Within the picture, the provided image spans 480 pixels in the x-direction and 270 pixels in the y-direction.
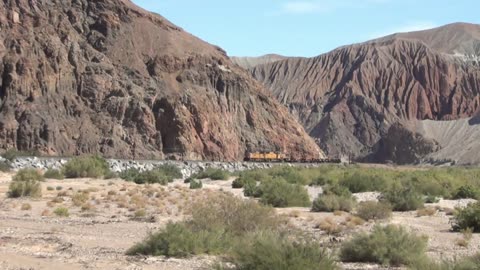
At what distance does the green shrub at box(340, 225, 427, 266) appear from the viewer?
50.4 feet

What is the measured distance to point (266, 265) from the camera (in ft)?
36.6

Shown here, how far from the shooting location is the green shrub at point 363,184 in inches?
1822

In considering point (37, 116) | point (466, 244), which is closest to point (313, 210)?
point (466, 244)

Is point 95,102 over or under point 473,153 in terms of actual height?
over

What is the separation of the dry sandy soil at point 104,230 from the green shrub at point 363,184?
10211 millimetres

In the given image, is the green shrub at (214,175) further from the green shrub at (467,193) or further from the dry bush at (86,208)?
the dry bush at (86,208)

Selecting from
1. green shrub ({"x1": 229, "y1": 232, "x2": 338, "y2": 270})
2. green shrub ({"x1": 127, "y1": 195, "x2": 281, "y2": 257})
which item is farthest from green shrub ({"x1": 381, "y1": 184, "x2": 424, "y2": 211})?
green shrub ({"x1": 229, "y1": 232, "x2": 338, "y2": 270})

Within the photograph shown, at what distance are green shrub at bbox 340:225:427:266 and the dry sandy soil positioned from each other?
0.57 meters

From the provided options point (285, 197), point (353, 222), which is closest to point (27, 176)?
point (285, 197)

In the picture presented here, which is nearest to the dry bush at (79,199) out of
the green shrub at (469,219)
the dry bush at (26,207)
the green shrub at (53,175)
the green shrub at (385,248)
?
the dry bush at (26,207)

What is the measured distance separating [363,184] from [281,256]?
36.3 meters

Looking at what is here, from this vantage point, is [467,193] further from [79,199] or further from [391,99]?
[391,99]

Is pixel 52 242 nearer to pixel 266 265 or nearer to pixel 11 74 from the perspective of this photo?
pixel 266 265

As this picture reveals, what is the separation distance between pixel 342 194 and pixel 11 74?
76.3 m
